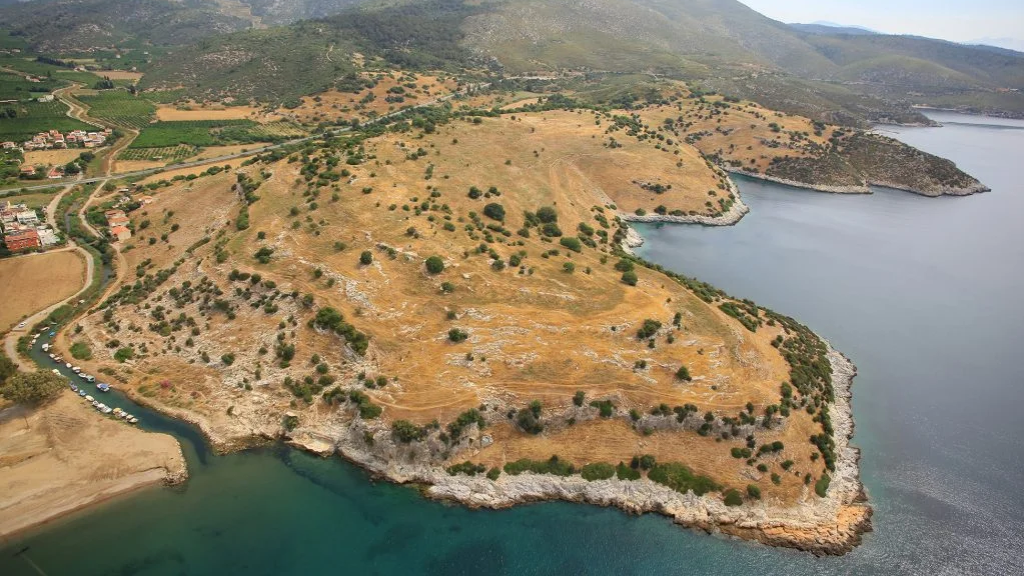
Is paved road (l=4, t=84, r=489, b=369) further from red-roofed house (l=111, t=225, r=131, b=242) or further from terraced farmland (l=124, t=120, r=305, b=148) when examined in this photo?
terraced farmland (l=124, t=120, r=305, b=148)

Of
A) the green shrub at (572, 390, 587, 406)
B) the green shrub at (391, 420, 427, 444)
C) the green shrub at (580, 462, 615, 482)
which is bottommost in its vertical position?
the green shrub at (580, 462, 615, 482)

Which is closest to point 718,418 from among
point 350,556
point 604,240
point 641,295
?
point 641,295

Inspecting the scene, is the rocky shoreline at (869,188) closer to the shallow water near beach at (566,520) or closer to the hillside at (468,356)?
the shallow water near beach at (566,520)

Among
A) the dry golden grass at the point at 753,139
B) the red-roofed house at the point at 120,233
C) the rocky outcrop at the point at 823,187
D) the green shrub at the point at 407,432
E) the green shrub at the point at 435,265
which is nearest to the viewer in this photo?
the green shrub at the point at 407,432

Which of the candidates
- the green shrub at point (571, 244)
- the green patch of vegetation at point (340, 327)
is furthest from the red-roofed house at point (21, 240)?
the green shrub at point (571, 244)

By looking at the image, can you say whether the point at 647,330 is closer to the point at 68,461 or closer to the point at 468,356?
the point at 468,356

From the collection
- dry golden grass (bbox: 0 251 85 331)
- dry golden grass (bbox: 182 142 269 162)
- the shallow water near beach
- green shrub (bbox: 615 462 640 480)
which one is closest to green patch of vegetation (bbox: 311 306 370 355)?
the shallow water near beach

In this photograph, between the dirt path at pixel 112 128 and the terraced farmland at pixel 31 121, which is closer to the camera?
the dirt path at pixel 112 128
